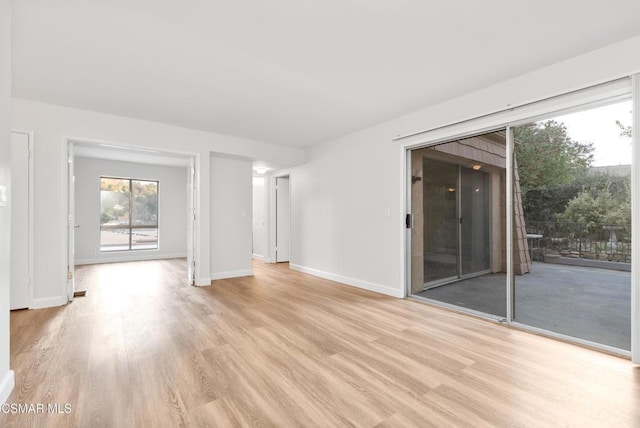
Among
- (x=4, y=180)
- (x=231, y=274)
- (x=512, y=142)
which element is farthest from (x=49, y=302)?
(x=512, y=142)

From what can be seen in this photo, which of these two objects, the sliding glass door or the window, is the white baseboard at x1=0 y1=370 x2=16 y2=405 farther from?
the window

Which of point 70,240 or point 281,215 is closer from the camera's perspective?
point 70,240

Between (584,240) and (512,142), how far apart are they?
114 cm

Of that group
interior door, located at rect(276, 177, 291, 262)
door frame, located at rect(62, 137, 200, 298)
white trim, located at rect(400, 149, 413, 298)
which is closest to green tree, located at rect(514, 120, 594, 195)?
white trim, located at rect(400, 149, 413, 298)

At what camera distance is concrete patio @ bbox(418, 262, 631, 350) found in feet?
8.04

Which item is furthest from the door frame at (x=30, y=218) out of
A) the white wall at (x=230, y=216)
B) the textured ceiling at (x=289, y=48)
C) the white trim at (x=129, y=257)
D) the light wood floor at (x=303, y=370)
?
the white trim at (x=129, y=257)

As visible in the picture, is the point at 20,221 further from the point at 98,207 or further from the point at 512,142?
the point at 512,142

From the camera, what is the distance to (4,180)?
1.81 meters

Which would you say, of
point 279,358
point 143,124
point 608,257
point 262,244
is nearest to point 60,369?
point 279,358

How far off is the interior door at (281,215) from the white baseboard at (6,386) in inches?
206

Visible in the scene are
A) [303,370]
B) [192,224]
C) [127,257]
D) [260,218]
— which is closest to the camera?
[303,370]

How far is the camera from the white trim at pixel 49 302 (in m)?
3.50

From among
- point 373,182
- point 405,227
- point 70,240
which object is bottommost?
point 70,240

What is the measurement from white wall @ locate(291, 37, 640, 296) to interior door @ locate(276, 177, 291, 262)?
940 mm
